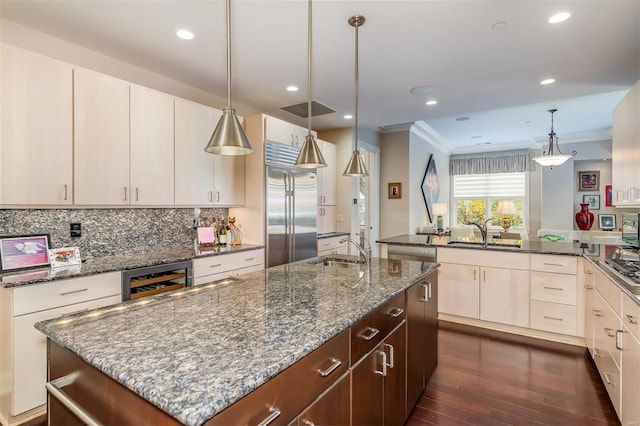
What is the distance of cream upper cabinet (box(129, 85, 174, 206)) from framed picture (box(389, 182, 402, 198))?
4099 millimetres

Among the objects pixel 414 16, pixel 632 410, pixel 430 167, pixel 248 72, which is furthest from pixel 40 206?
pixel 430 167

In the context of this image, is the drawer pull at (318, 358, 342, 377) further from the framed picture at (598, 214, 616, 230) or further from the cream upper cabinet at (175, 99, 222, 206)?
the framed picture at (598, 214, 616, 230)

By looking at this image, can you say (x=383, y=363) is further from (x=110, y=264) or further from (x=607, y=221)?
(x=607, y=221)

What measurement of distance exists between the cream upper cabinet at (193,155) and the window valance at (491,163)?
276 inches

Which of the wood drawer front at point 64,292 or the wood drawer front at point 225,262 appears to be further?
the wood drawer front at point 225,262

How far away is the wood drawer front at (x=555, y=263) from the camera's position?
3.01m

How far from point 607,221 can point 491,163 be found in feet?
8.62

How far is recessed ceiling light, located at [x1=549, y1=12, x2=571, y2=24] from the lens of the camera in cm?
217

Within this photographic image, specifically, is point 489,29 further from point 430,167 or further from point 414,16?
point 430,167

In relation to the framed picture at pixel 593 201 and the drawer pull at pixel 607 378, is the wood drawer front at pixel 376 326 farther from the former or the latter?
the framed picture at pixel 593 201

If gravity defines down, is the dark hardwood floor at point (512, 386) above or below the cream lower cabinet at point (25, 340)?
below

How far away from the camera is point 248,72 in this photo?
3.12 metres

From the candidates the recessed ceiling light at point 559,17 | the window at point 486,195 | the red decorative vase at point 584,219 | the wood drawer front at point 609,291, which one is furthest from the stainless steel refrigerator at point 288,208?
the red decorative vase at point 584,219

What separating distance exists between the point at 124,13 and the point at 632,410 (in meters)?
3.82
